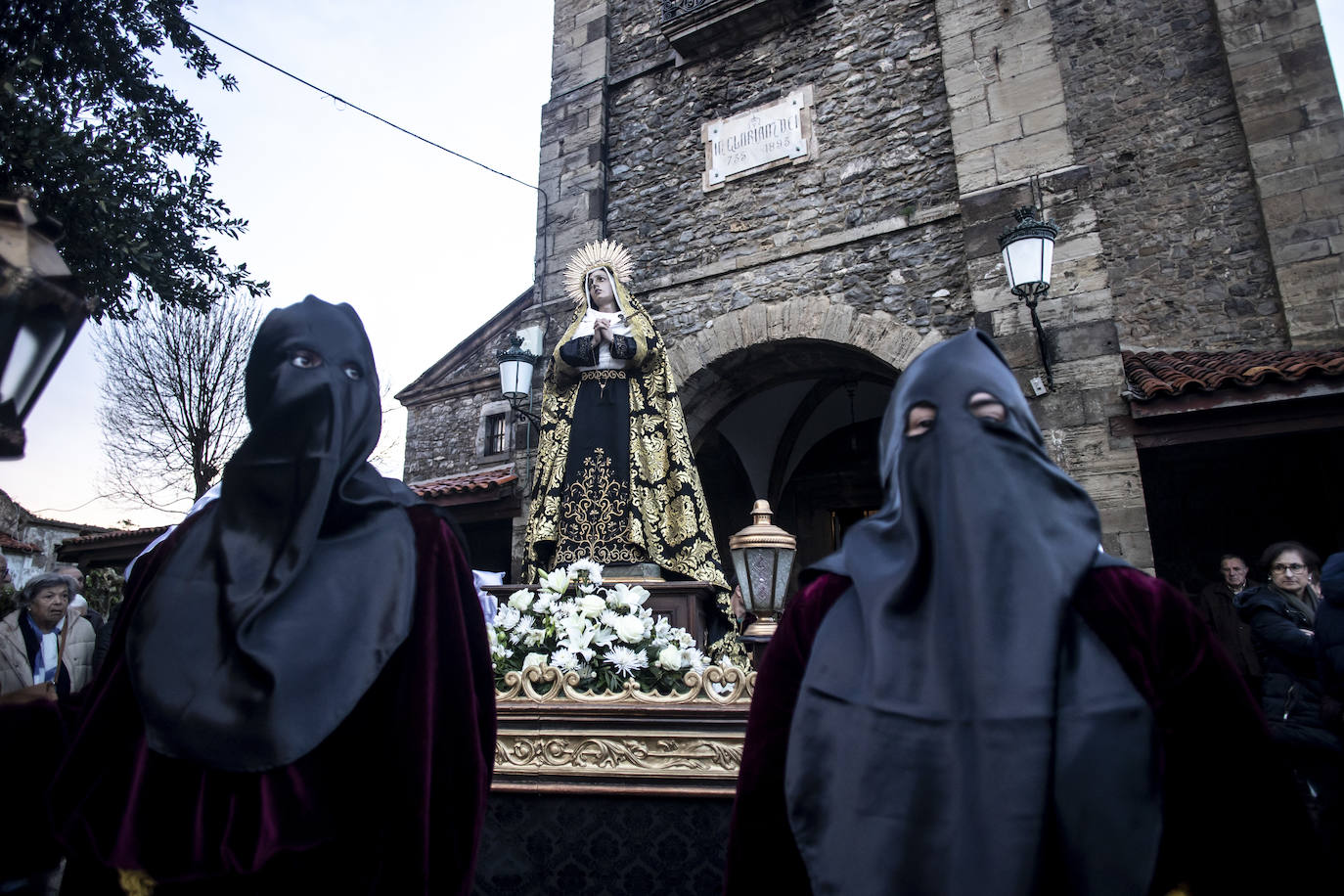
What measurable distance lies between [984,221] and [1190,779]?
6452 mm

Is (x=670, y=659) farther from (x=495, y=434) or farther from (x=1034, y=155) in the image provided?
(x=495, y=434)

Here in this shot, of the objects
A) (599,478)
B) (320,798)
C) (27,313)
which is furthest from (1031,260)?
(27,313)

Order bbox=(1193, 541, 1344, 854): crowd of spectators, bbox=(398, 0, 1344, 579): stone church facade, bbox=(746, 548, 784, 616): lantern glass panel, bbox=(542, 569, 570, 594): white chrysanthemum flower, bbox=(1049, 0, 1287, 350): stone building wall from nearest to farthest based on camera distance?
bbox=(1193, 541, 1344, 854): crowd of spectators < bbox=(542, 569, 570, 594): white chrysanthemum flower < bbox=(746, 548, 784, 616): lantern glass panel < bbox=(398, 0, 1344, 579): stone church facade < bbox=(1049, 0, 1287, 350): stone building wall

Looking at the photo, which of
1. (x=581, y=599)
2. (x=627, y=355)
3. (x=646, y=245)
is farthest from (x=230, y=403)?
(x=581, y=599)

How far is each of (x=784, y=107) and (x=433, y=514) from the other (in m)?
7.82

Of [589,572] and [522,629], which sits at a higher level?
[589,572]

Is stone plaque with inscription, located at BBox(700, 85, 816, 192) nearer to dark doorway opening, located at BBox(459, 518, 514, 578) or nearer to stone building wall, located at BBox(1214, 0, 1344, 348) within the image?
stone building wall, located at BBox(1214, 0, 1344, 348)

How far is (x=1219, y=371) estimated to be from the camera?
5.99m

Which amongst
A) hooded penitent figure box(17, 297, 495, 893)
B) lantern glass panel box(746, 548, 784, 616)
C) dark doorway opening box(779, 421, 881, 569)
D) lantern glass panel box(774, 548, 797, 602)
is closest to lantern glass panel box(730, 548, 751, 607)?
lantern glass panel box(746, 548, 784, 616)

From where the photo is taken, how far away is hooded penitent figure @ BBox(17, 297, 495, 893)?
137 centimetres

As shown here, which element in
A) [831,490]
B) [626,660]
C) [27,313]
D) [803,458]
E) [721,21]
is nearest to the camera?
[27,313]

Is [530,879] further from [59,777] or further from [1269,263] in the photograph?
[1269,263]

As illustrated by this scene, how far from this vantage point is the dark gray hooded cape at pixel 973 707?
48.5 inches

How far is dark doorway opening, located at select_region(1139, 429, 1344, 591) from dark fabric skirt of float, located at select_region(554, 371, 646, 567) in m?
4.99
